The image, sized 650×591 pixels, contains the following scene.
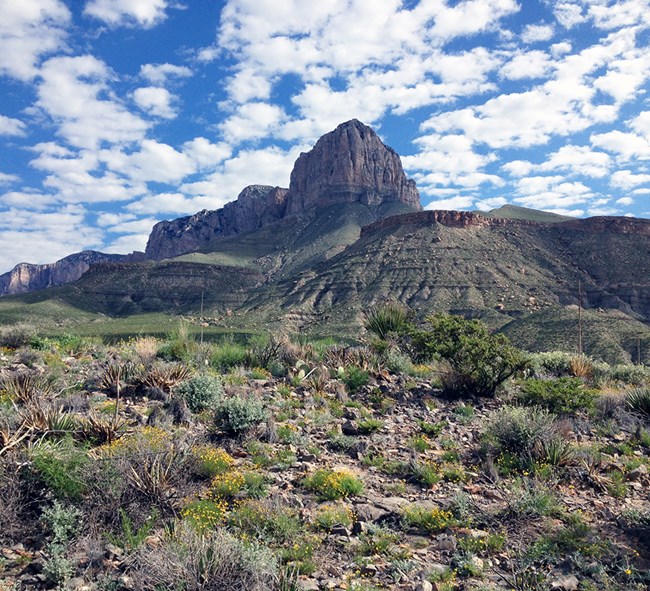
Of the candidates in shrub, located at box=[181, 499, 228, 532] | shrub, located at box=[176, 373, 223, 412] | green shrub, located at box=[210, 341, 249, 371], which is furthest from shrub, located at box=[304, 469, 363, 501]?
green shrub, located at box=[210, 341, 249, 371]

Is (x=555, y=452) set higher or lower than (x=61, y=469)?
lower

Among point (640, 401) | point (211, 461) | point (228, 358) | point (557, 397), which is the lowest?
point (640, 401)

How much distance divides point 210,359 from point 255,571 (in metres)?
8.69

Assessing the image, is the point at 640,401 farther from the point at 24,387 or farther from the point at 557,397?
the point at 24,387

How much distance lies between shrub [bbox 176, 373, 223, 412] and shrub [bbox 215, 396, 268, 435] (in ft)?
2.27

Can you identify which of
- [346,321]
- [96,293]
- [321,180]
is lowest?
[346,321]

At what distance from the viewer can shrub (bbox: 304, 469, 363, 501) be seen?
620 cm

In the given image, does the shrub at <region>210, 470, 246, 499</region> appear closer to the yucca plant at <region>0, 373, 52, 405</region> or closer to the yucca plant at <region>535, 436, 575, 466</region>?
the yucca plant at <region>0, 373, 52, 405</region>

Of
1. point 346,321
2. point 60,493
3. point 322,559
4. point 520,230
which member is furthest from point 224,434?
point 520,230

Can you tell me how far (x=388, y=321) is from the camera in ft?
52.7

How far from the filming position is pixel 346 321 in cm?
5838

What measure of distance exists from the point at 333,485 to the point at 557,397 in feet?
18.1

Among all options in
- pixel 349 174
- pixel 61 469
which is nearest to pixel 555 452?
pixel 61 469

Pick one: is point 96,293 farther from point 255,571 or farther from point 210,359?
point 255,571
